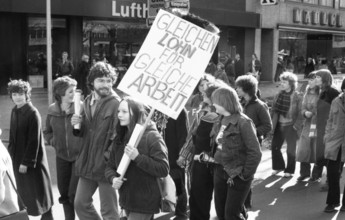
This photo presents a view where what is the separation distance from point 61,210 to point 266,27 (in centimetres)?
2475

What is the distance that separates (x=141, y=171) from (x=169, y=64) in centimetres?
95

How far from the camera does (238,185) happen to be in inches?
200

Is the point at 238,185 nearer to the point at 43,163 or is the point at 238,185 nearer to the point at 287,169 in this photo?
the point at 43,163

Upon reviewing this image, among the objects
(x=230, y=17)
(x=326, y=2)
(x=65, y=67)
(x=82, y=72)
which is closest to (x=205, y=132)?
(x=82, y=72)

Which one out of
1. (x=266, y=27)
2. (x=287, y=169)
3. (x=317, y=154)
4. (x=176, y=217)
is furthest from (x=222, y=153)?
(x=266, y=27)

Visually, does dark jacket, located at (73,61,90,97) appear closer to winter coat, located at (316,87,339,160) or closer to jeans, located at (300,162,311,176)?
jeans, located at (300,162,311,176)

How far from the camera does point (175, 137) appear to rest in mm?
6285

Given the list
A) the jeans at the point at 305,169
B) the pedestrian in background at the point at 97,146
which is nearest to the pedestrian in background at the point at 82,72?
the jeans at the point at 305,169

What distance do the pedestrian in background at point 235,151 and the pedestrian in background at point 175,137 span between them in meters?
1.09

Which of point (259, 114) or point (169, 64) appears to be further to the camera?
point (259, 114)

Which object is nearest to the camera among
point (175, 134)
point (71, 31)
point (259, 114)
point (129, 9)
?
point (175, 134)

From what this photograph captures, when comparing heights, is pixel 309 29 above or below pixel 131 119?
above

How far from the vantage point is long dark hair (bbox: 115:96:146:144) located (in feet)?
15.0

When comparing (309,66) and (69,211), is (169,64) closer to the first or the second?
(69,211)
